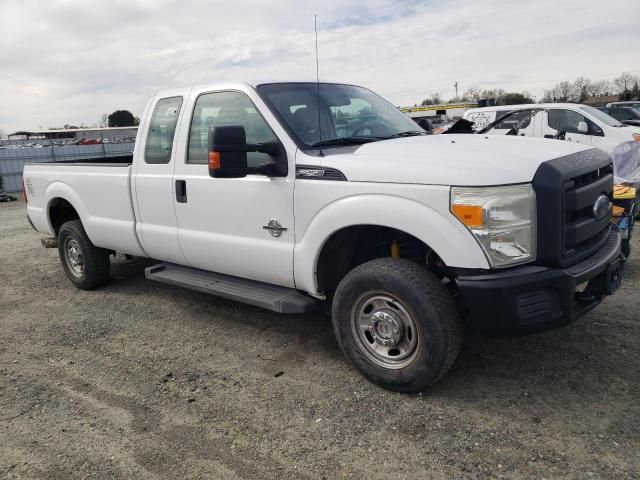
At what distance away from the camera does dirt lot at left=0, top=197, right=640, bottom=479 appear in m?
2.83

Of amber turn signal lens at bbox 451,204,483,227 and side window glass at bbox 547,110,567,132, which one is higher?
side window glass at bbox 547,110,567,132

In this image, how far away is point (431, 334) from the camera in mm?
3164

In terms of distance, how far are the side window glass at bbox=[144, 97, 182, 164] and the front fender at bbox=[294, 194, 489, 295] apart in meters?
1.66

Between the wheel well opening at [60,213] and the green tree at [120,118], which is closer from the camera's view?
the wheel well opening at [60,213]

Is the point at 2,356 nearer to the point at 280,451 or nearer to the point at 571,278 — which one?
the point at 280,451

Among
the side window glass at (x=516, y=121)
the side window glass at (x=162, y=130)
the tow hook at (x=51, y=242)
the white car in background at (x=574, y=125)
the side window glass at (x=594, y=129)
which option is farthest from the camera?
the side window glass at (x=516, y=121)

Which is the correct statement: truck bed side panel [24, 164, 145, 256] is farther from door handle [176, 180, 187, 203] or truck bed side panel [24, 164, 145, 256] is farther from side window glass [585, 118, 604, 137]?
side window glass [585, 118, 604, 137]

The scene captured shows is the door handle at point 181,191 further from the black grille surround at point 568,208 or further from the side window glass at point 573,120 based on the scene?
the side window glass at point 573,120

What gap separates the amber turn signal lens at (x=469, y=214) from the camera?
2934 millimetres

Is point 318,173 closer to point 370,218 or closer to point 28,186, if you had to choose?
point 370,218

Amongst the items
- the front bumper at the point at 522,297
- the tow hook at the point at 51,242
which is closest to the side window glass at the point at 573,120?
the front bumper at the point at 522,297

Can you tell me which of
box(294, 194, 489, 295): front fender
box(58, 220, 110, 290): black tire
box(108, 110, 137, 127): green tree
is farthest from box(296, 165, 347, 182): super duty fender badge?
box(108, 110, 137, 127): green tree

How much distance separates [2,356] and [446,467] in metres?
3.65

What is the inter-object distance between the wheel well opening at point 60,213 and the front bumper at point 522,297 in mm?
4868
